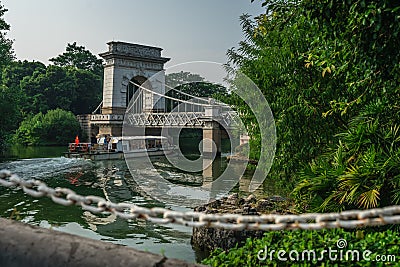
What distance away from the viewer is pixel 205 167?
56.9 feet

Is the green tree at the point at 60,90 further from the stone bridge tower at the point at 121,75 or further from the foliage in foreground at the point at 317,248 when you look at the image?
the foliage in foreground at the point at 317,248

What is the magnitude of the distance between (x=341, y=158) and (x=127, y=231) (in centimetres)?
370

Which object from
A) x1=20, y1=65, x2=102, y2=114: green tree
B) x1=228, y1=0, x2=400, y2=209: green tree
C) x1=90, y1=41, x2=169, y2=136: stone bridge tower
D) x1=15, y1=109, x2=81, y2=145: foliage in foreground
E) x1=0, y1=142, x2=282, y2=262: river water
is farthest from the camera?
x1=20, y1=65, x2=102, y2=114: green tree

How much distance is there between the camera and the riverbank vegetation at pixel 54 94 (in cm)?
2855

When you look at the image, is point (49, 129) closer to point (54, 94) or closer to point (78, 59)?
point (54, 94)

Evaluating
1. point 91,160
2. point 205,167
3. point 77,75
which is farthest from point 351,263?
point 77,75

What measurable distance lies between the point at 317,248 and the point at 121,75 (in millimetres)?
26143

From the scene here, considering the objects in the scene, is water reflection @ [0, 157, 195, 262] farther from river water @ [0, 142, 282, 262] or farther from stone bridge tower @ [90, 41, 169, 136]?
stone bridge tower @ [90, 41, 169, 136]

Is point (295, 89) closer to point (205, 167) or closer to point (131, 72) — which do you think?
point (205, 167)

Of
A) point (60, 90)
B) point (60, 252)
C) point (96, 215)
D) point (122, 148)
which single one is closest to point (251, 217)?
point (60, 252)

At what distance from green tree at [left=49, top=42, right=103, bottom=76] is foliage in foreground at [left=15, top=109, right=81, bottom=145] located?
12381mm

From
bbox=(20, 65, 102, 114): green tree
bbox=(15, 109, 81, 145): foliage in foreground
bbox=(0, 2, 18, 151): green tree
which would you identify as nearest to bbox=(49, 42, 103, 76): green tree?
bbox=(20, 65, 102, 114): green tree

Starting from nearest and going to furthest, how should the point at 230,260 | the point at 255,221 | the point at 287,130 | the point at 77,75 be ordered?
the point at 255,221, the point at 230,260, the point at 287,130, the point at 77,75

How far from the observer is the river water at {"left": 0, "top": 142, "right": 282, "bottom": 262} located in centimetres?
605
